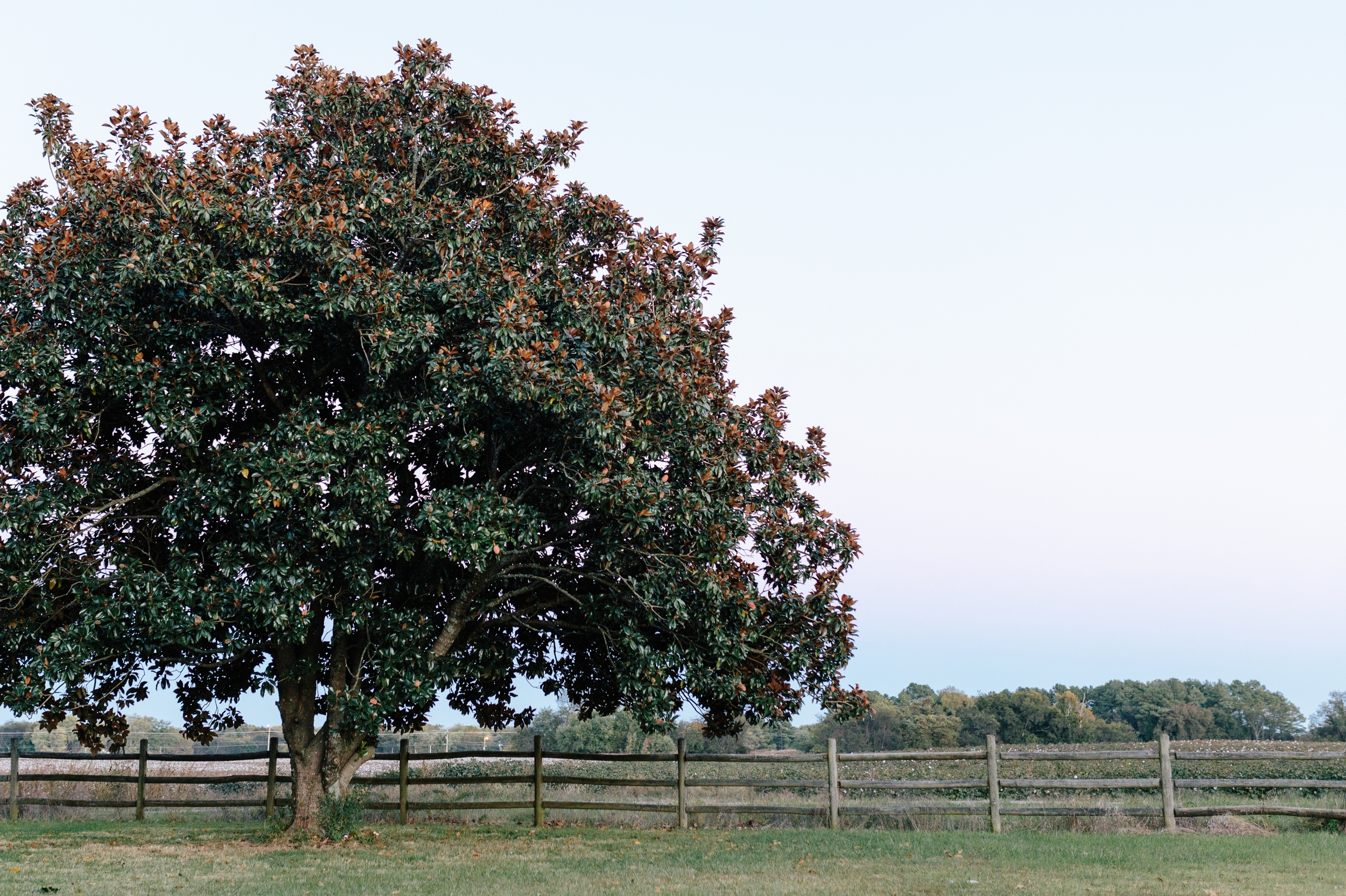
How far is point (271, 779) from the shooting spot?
776 inches

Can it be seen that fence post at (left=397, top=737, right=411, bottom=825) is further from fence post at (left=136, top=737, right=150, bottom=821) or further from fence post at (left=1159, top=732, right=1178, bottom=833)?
fence post at (left=1159, top=732, right=1178, bottom=833)

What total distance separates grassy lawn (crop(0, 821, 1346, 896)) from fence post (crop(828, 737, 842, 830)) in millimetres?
927

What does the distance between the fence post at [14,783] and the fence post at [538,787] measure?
10.1 m

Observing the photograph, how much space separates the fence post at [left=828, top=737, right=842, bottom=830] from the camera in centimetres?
1883

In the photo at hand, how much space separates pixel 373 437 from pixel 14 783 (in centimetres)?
1281

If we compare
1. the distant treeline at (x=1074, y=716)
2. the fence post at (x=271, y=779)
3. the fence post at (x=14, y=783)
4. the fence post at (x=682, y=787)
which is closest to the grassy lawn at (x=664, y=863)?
the fence post at (x=682, y=787)

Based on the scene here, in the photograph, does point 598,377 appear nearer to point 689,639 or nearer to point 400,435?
point 400,435

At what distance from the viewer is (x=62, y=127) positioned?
51.6ft

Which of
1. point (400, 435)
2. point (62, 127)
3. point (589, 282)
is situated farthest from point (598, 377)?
point (62, 127)

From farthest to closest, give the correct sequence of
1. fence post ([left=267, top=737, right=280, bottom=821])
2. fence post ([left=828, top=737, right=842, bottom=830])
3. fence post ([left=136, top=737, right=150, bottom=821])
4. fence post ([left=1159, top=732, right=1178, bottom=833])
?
fence post ([left=136, top=737, right=150, bottom=821]) < fence post ([left=267, top=737, right=280, bottom=821]) < fence post ([left=828, top=737, right=842, bottom=830]) < fence post ([left=1159, top=732, right=1178, bottom=833])

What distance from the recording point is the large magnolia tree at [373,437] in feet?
45.4

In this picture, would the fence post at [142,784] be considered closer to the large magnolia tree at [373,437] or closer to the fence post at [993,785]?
the large magnolia tree at [373,437]

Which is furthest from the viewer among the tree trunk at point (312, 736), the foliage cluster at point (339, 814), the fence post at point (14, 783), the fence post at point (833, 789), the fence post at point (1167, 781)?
the fence post at point (14, 783)

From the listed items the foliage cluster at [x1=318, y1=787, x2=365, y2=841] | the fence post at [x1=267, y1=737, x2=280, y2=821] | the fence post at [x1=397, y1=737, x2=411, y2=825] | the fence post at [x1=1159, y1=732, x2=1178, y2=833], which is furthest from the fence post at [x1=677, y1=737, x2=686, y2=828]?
the fence post at [x1=1159, y1=732, x2=1178, y2=833]
